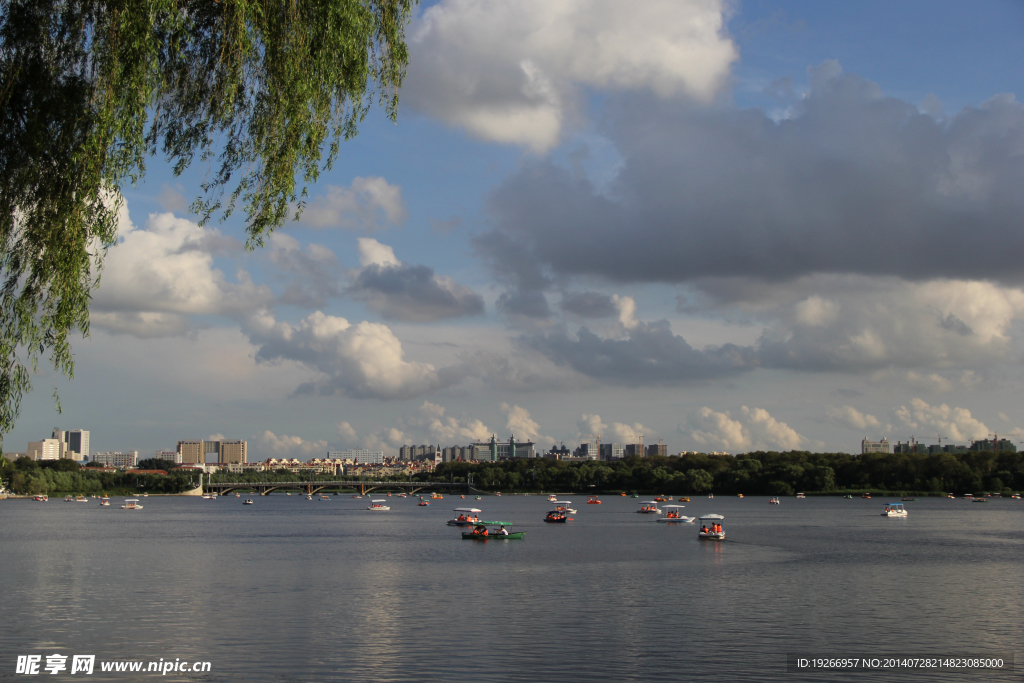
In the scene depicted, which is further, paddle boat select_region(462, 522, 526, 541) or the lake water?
paddle boat select_region(462, 522, 526, 541)

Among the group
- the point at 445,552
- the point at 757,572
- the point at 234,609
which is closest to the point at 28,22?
the point at 234,609

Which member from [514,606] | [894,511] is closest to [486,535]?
[514,606]

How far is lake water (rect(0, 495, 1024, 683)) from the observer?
3469 cm

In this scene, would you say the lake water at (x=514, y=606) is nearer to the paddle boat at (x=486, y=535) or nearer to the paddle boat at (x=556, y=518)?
the paddle boat at (x=486, y=535)

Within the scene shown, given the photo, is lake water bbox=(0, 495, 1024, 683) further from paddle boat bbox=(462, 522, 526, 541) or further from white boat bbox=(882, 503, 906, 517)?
white boat bbox=(882, 503, 906, 517)

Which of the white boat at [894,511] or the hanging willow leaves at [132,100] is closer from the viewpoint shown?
the hanging willow leaves at [132,100]

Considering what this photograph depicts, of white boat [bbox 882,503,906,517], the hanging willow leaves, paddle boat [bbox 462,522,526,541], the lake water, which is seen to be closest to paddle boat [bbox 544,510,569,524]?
paddle boat [bbox 462,522,526,541]

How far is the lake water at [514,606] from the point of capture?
34.7 m

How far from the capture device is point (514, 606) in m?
49.1

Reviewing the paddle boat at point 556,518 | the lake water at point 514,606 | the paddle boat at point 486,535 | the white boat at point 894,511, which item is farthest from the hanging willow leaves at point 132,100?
the white boat at point 894,511

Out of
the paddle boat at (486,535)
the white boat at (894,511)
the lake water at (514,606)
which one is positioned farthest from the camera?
the white boat at (894,511)

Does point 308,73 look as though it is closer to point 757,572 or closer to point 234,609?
point 234,609

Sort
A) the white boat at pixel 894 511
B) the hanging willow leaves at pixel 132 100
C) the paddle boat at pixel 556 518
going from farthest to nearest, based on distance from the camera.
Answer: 1. the white boat at pixel 894 511
2. the paddle boat at pixel 556 518
3. the hanging willow leaves at pixel 132 100

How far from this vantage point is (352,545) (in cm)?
9838
